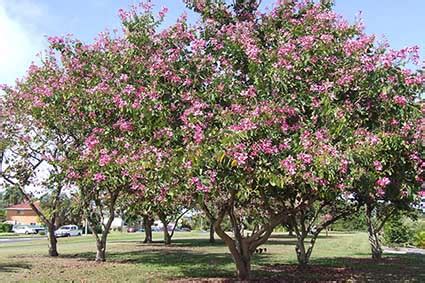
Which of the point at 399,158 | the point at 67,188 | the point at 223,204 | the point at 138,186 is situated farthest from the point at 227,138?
the point at 67,188

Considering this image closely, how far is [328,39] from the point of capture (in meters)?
9.03

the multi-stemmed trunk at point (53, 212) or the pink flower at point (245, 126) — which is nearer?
the pink flower at point (245, 126)

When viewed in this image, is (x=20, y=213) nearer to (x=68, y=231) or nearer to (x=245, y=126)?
→ (x=68, y=231)

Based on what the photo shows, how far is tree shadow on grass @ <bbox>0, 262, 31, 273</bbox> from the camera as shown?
15928 mm

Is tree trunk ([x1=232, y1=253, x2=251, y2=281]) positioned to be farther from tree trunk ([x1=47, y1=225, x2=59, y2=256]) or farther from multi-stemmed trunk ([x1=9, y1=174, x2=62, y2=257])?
tree trunk ([x1=47, y1=225, x2=59, y2=256])

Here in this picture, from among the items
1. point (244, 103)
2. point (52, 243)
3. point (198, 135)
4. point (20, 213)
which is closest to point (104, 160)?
point (198, 135)

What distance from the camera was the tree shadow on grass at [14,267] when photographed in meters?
15.9

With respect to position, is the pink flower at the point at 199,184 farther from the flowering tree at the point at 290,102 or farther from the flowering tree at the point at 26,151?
the flowering tree at the point at 26,151

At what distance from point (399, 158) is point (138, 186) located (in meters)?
4.97

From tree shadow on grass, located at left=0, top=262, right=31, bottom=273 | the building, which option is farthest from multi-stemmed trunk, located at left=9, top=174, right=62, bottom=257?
the building

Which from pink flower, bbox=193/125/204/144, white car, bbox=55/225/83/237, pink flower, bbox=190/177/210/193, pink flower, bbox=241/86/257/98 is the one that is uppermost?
pink flower, bbox=241/86/257/98

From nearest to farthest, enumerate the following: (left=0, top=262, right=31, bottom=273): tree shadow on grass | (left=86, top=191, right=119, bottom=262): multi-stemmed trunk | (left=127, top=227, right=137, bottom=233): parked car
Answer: (left=0, top=262, right=31, bottom=273): tree shadow on grass, (left=86, top=191, right=119, bottom=262): multi-stemmed trunk, (left=127, top=227, right=137, bottom=233): parked car

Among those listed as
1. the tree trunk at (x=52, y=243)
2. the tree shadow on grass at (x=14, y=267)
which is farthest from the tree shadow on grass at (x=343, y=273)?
the tree trunk at (x=52, y=243)

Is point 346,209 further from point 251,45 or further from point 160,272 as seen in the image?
point 251,45
